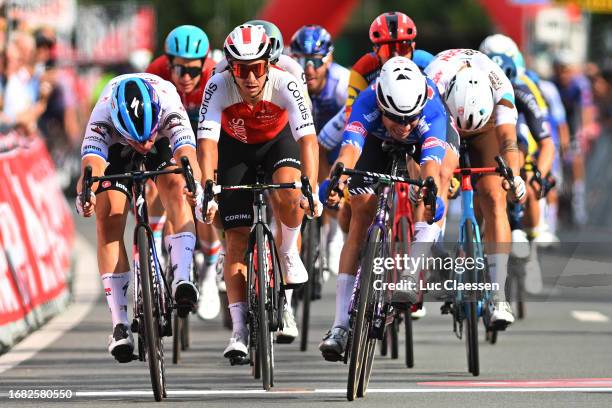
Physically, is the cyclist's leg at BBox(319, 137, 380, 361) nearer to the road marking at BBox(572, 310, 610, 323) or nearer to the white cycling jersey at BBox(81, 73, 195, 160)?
the white cycling jersey at BBox(81, 73, 195, 160)

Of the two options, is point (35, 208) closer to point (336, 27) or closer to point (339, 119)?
point (339, 119)

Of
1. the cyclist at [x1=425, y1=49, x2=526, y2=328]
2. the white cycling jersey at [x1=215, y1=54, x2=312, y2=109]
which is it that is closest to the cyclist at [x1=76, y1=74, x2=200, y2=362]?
the white cycling jersey at [x1=215, y1=54, x2=312, y2=109]

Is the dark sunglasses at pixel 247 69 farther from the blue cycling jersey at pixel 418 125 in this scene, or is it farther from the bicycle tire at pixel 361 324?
the bicycle tire at pixel 361 324

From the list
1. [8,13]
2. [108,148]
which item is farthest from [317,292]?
[8,13]

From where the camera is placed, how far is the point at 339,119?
13.4m

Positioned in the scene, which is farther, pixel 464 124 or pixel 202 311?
pixel 202 311

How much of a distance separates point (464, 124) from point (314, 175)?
4.82 feet

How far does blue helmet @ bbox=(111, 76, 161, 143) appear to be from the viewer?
36.0 feet

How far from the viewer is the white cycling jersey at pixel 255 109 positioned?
11461mm

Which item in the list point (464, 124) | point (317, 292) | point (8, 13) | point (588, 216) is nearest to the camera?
point (464, 124)

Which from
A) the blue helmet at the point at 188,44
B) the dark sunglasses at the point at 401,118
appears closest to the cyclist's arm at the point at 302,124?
the dark sunglasses at the point at 401,118

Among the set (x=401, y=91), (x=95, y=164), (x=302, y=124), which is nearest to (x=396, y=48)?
(x=302, y=124)

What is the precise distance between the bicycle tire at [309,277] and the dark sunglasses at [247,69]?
2.96 metres

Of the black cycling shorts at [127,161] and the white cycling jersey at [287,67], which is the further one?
the white cycling jersey at [287,67]
